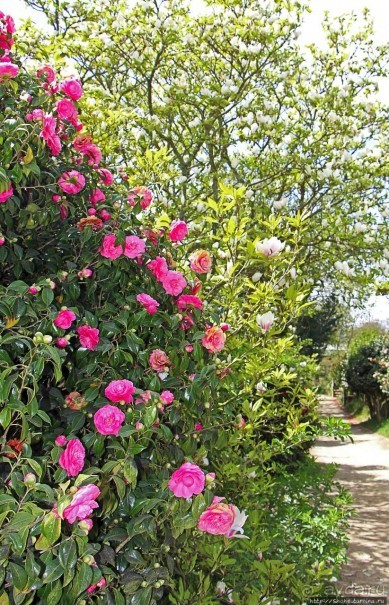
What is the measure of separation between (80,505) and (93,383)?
40cm

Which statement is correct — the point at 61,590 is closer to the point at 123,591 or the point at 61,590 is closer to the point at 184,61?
the point at 123,591

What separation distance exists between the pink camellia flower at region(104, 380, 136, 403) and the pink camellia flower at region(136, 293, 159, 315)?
0.29m

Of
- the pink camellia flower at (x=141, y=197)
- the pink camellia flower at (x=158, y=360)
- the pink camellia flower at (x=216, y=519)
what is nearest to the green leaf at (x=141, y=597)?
the pink camellia flower at (x=216, y=519)

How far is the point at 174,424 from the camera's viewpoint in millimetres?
1766

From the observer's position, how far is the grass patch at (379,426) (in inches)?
574

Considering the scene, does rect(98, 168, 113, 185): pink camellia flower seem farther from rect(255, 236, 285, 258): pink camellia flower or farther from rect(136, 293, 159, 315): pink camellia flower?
rect(255, 236, 285, 258): pink camellia flower

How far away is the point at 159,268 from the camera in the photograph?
186 centimetres

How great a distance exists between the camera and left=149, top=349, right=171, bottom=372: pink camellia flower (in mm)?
1694

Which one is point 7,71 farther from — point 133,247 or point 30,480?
point 30,480

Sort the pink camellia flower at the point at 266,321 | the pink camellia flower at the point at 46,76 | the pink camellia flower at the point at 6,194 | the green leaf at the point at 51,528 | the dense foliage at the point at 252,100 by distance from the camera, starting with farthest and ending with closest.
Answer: the dense foliage at the point at 252,100 → the pink camellia flower at the point at 266,321 → the pink camellia flower at the point at 46,76 → the pink camellia flower at the point at 6,194 → the green leaf at the point at 51,528

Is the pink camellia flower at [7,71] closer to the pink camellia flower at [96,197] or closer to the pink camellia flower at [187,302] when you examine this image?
the pink camellia flower at [96,197]

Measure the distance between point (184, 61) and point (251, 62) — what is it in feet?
2.77

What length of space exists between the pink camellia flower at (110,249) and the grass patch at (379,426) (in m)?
13.7

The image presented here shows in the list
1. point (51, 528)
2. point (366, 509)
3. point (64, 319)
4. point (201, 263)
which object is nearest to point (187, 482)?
point (51, 528)
